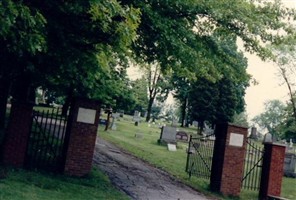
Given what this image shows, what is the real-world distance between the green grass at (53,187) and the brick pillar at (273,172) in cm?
548

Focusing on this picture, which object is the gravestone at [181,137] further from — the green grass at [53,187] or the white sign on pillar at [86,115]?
the white sign on pillar at [86,115]

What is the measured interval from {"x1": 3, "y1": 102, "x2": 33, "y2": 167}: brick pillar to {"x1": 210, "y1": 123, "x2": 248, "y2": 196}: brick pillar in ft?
20.4

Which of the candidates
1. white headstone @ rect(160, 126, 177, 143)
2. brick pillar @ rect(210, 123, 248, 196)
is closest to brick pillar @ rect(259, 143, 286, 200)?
brick pillar @ rect(210, 123, 248, 196)

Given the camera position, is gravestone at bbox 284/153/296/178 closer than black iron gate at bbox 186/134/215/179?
No

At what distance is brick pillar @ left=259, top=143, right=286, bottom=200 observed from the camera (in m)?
12.6

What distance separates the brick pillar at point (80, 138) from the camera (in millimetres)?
10625

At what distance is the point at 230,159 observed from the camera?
1243cm

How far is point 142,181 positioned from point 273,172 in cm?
447

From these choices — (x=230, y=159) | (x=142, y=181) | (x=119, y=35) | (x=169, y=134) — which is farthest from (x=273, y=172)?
(x=169, y=134)

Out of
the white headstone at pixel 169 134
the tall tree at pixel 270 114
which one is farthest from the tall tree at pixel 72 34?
the tall tree at pixel 270 114

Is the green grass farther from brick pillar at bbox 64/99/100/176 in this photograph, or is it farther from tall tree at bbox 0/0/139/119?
tall tree at bbox 0/0/139/119

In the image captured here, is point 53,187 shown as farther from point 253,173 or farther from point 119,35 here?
point 253,173

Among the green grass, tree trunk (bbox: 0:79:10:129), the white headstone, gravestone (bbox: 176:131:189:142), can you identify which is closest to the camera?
the green grass

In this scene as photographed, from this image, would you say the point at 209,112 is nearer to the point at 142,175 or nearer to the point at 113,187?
the point at 142,175
